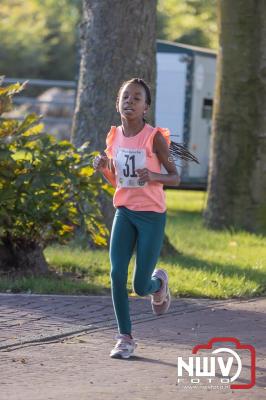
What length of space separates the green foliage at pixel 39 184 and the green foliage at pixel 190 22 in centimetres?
2382

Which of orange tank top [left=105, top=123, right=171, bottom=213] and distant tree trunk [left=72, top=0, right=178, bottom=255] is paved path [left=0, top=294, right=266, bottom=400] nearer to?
orange tank top [left=105, top=123, right=171, bottom=213]

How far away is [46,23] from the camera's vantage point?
62.4 meters

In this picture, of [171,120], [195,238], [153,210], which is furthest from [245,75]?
[153,210]

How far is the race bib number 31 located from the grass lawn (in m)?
2.74

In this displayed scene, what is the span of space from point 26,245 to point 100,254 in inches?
67.2

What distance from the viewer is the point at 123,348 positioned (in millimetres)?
7312

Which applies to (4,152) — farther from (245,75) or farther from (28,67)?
(28,67)

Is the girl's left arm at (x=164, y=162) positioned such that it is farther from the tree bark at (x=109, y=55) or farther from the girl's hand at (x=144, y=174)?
the tree bark at (x=109, y=55)

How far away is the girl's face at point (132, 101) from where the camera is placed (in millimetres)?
7387

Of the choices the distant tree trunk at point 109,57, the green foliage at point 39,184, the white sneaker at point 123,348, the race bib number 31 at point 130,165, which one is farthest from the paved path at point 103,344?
the distant tree trunk at point 109,57

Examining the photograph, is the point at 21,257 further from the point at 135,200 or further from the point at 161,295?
the point at 135,200

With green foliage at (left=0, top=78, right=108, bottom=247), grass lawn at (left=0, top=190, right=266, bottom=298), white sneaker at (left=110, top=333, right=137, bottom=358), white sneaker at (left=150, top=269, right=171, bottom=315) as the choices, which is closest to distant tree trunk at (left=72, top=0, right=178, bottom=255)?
grass lawn at (left=0, top=190, right=266, bottom=298)

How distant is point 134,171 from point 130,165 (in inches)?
1.9

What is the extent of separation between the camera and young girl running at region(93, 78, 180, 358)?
7332mm
